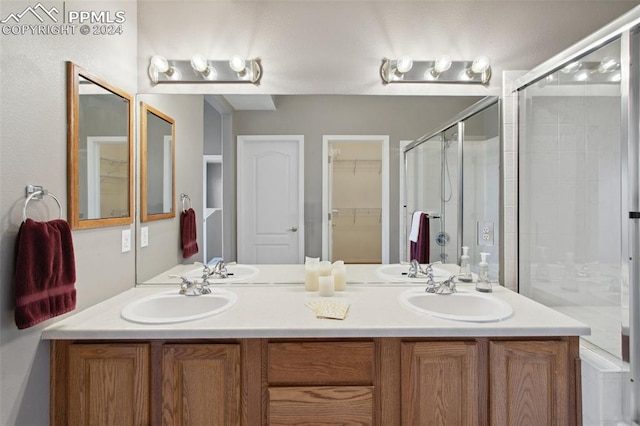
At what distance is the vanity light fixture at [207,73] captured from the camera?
1880 millimetres

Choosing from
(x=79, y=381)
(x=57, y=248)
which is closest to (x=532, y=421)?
(x=79, y=381)

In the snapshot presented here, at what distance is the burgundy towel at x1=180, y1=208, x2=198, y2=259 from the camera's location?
198 centimetres

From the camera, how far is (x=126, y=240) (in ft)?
5.89

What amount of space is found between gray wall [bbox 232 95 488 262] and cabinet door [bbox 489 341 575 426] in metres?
0.87

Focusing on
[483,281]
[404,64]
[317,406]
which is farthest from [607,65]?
[317,406]

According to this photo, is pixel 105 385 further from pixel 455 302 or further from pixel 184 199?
pixel 455 302

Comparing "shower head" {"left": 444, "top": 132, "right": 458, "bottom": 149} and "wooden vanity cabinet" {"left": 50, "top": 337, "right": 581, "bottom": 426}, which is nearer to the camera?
"wooden vanity cabinet" {"left": 50, "top": 337, "right": 581, "bottom": 426}

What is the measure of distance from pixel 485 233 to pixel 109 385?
1.95m

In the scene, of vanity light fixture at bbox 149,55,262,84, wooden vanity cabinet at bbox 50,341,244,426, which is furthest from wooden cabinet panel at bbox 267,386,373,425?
vanity light fixture at bbox 149,55,262,84

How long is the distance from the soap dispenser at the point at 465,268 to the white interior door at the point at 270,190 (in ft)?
3.01

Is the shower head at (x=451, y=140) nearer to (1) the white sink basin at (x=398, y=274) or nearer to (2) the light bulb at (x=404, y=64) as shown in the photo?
(2) the light bulb at (x=404, y=64)

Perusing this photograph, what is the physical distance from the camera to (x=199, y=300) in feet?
5.49

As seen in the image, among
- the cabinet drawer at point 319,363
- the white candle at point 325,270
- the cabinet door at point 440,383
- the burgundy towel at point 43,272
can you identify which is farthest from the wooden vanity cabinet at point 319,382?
the burgundy towel at point 43,272

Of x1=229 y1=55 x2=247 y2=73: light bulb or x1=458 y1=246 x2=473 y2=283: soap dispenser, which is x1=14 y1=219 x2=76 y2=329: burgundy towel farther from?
x1=458 y1=246 x2=473 y2=283: soap dispenser
